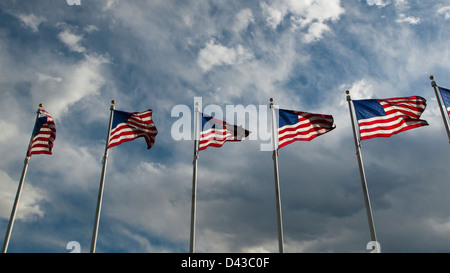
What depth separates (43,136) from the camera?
26.2m

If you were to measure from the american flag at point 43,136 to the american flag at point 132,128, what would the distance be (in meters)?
4.82

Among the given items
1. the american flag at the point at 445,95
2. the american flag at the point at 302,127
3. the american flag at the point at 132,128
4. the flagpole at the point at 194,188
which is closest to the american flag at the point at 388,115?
the american flag at the point at 445,95

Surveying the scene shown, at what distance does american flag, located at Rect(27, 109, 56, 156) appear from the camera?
25.9 meters

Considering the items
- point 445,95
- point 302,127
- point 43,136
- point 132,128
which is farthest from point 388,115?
point 43,136

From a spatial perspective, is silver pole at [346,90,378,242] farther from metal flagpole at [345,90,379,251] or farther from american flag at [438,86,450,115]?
american flag at [438,86,450,115]

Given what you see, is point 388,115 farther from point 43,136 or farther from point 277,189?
point 43,136

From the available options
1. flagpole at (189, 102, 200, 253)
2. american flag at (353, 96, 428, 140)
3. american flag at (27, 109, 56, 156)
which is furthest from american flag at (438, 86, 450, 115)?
american flag at (27, 109, 56, 156)

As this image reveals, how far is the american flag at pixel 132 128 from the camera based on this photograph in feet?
82.6

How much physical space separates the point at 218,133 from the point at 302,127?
570cm

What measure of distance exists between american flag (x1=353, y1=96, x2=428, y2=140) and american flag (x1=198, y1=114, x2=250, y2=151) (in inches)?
306

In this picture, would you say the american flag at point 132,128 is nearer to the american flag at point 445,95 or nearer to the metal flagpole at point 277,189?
the metal flagpole at point 277,189
